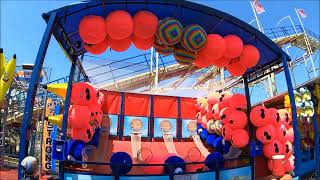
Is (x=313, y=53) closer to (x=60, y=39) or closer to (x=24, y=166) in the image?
(x=60, y=39)

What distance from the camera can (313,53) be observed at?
80.7ft

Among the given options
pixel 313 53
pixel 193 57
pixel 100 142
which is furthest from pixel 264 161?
pixel 313 53

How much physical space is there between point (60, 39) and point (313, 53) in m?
21.2

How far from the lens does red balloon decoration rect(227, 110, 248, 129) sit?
9844 mm

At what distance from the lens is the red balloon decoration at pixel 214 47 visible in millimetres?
8578

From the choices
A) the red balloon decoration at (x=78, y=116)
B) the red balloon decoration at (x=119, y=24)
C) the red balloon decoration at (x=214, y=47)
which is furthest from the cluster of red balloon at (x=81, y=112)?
the red balloon decoration at (x=214, y=47)

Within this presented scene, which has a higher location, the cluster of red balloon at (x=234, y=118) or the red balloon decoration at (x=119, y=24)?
the red balloon decoration at (x=119, y=24)

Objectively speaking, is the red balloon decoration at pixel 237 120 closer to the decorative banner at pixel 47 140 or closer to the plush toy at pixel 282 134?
the plush toy at pixel 282 134

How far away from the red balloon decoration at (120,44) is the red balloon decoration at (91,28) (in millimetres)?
513

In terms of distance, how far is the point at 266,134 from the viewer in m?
9.95

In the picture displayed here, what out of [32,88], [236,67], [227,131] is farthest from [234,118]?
[32,88]

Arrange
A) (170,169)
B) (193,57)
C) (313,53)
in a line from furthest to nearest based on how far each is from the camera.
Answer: (313,53), (193,57), (170,169)

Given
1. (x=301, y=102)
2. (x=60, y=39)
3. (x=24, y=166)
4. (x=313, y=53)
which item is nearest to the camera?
(x=24, y=166)

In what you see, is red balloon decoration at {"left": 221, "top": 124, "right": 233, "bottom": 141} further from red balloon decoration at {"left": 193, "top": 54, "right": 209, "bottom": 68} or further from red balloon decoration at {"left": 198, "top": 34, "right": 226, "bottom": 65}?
red balloon decoration at {"left": 198, "top": 34, "right": 226, "bottom": 65}
